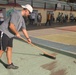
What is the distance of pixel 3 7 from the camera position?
2319 cm

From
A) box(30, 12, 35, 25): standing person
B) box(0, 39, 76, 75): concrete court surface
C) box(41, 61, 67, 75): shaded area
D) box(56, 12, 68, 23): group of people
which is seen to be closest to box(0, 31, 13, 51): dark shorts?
box(0, 39, 76, 75): concrete court surface

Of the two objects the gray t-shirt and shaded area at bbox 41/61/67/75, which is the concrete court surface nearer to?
shaded area at bbox 41/61/67/75

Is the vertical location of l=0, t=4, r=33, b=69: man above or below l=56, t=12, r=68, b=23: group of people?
above

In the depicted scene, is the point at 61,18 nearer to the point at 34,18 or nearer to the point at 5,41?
the point at 34,18

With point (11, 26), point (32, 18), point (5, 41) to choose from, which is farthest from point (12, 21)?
point (32, 18)

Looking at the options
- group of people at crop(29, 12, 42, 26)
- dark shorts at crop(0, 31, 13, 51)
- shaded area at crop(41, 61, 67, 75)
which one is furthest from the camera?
group of people at crop(29, 12, 42, 26)

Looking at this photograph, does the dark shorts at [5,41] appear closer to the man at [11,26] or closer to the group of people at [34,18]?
the man at [11,26]

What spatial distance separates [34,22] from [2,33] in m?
20.2

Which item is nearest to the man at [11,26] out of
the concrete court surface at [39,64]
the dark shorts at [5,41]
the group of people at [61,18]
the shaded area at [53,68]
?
the dark shorts at [5,41]

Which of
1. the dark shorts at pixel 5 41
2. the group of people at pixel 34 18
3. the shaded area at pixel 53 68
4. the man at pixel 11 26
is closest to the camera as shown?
the man at pixel 11 26

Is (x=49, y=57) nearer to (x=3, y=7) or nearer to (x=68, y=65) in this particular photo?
(x=68, y=65)

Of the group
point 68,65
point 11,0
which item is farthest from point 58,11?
point 68,65

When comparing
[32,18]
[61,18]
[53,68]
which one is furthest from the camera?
[61,18]

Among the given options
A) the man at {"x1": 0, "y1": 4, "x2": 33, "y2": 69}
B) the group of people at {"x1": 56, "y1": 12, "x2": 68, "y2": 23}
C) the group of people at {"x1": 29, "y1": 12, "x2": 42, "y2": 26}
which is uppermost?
the man at {"x1": 0, "y1": 4, "x2": 33, "y2": 69}
